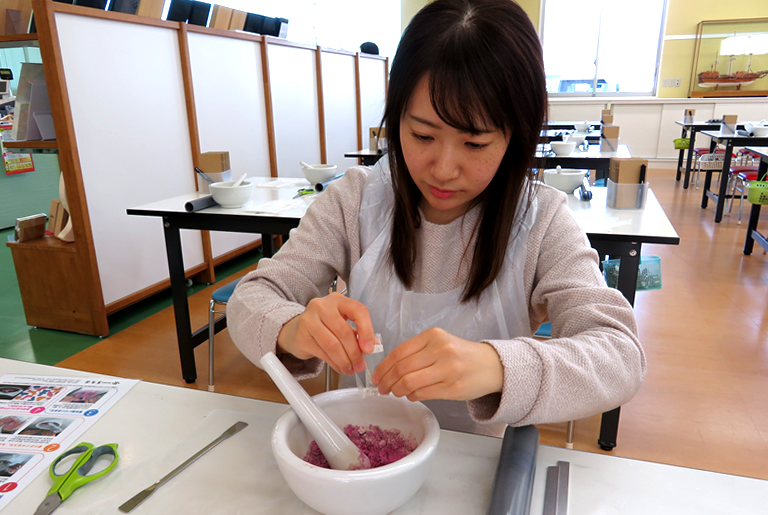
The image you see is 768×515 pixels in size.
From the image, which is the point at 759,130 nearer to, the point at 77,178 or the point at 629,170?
the point at 629,170

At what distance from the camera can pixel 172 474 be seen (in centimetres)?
61

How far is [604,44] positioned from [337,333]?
26.6ft

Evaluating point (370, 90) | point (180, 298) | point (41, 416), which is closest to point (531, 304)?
point (41, 416)

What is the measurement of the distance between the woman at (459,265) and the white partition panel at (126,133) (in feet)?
5.91

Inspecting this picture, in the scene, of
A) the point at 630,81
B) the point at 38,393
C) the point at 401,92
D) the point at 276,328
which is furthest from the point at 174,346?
the point at 630,81

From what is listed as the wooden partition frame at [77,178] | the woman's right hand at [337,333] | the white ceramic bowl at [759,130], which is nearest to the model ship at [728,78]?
the white ceramic bowl at [759,130]

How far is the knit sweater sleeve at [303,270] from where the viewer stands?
775 mm

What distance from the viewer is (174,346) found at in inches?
90.3

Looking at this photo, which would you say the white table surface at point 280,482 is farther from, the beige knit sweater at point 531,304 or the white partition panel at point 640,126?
the white partition panel at point 640,126

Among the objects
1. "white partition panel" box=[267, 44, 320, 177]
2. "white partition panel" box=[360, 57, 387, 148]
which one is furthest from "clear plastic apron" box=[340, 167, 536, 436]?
"white partition panel" box=[360, 57, 387, 148]

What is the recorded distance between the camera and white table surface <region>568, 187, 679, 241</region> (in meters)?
1.42

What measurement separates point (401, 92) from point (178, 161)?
2.41 metres

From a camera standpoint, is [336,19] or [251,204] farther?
[336,19]

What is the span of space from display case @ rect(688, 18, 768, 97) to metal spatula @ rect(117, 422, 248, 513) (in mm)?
8192
